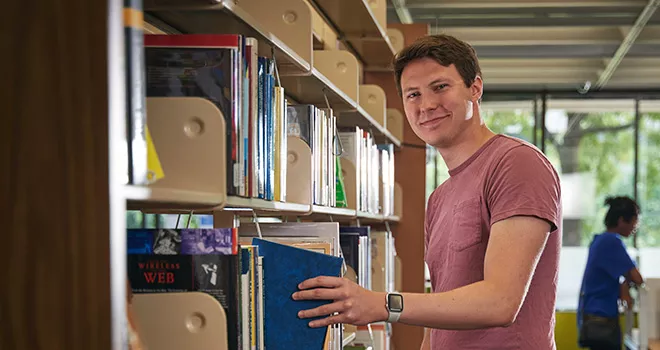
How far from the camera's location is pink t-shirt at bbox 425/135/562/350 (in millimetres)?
1771

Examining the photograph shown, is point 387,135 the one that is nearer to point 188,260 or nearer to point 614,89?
point 188,260

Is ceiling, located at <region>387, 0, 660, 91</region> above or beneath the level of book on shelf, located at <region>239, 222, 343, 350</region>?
above

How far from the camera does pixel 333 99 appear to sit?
269cm

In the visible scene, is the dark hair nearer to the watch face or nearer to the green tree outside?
the green tree outside

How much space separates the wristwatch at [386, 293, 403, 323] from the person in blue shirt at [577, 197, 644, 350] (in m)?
4.44

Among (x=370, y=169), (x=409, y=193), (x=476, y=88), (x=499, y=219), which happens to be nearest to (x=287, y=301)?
(x=499, y=219)

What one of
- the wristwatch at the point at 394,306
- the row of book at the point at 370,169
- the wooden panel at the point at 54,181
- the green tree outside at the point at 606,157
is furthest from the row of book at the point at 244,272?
the green tree outside at the point at 606,157

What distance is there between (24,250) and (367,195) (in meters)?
2.49

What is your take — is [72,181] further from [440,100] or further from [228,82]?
[440,100]

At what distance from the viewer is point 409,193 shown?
4.41 meters

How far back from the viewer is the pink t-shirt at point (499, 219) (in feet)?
5.81

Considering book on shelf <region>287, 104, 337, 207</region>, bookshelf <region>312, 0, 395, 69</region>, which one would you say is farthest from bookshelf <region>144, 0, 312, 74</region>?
bookshelf <region>312, 0, 395, 69</region>

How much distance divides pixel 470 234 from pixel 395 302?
0.36m

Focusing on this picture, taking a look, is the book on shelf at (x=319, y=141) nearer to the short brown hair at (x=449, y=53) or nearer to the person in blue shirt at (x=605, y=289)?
the short brown hair at (x=449, y=53)
